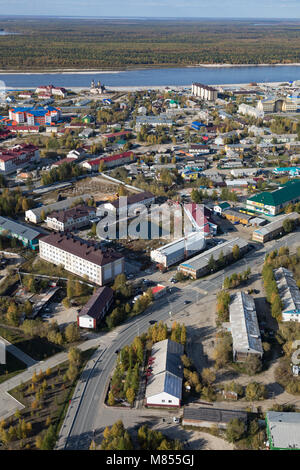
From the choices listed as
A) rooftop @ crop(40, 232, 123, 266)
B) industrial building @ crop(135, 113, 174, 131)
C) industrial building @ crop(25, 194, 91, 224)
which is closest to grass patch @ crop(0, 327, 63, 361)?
rooftop @ crop(40, 232, 123, 266)

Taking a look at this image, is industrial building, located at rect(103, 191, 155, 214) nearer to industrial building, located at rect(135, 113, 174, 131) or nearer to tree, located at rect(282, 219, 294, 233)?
tree, located at rect(282, 219, 294, 233)

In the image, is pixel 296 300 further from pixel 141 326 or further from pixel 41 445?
pixel 41 445

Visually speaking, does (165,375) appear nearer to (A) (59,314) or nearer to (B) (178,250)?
(A) (59,314)

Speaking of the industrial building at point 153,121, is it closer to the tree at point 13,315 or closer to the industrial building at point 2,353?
the tree at point 13,315

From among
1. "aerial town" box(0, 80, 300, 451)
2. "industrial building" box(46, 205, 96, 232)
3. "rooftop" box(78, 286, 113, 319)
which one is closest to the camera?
"aerial town" box(0, 80, 300, 451)

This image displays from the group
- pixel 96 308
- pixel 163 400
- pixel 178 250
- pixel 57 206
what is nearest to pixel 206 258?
pixel 178 250

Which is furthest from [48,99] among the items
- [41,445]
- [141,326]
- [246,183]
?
[41,445]

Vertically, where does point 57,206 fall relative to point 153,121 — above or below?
below
